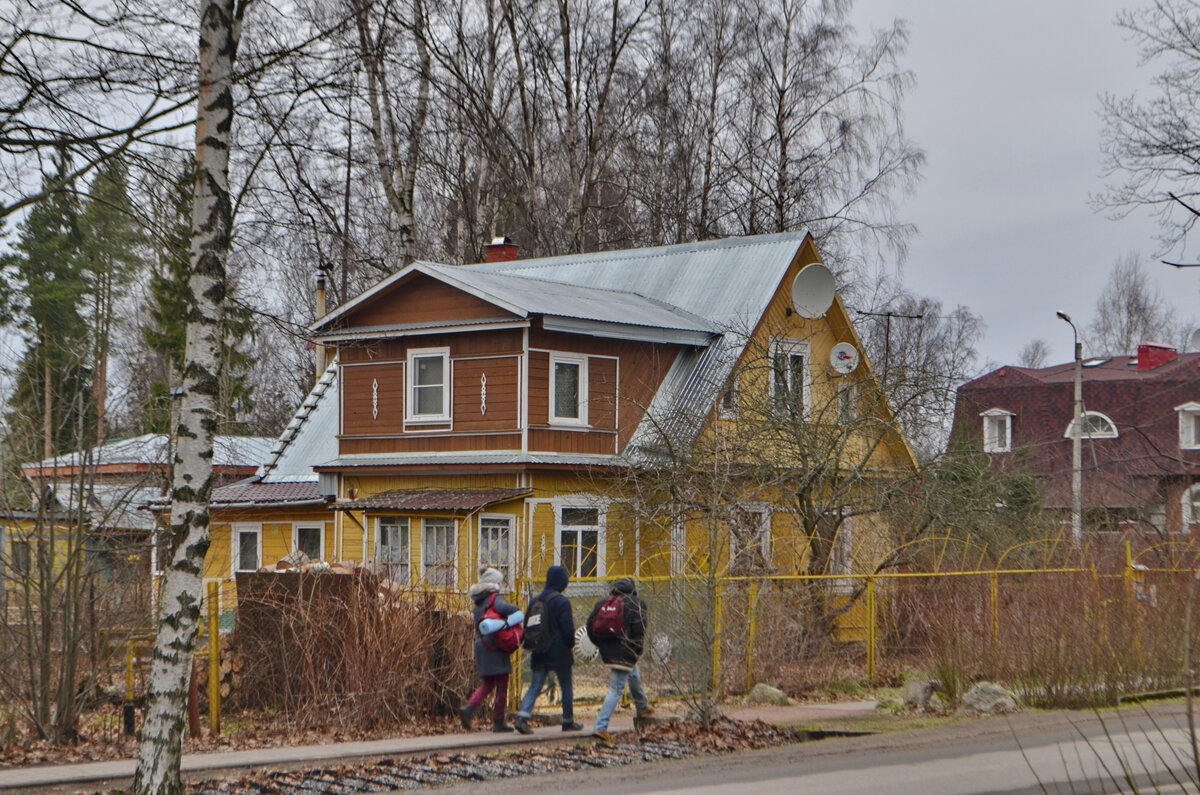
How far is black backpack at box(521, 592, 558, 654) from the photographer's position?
46.9ft

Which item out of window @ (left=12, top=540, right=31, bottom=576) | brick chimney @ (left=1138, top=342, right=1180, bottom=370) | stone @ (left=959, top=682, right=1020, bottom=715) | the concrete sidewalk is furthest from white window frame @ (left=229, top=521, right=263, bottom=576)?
brick chimney @ (left=1138, top=342, right=1180, bottom=370)

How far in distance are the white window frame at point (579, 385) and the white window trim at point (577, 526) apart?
1465 mm

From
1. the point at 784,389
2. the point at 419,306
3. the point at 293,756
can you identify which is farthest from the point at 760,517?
the point at 293,756

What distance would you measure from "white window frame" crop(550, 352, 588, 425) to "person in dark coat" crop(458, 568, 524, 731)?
11.3m

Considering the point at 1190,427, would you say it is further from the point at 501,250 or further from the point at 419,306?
the point at 419,306

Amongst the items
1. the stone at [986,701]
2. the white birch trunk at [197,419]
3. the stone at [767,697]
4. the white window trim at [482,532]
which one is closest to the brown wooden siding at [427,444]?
the white window trim at [482,532]

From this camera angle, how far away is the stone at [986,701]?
50.7 ft

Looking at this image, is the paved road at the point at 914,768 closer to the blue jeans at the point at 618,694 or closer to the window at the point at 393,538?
the blue jeans at the point at 618,694

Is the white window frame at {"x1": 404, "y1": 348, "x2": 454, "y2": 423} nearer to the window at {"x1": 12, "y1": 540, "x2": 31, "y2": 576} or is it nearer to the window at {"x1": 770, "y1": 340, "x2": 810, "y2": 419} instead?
the window at {"x1": 770, "y1": 340, "x2": 810, "y2": 419}

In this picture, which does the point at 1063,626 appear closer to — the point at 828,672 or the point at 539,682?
the point at 828,672

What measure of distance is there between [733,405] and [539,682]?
1233 centimetres

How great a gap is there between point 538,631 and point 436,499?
39.1ft

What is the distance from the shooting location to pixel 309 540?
31281mm

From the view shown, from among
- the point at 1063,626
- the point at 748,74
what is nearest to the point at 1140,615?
the point at 1063,626
